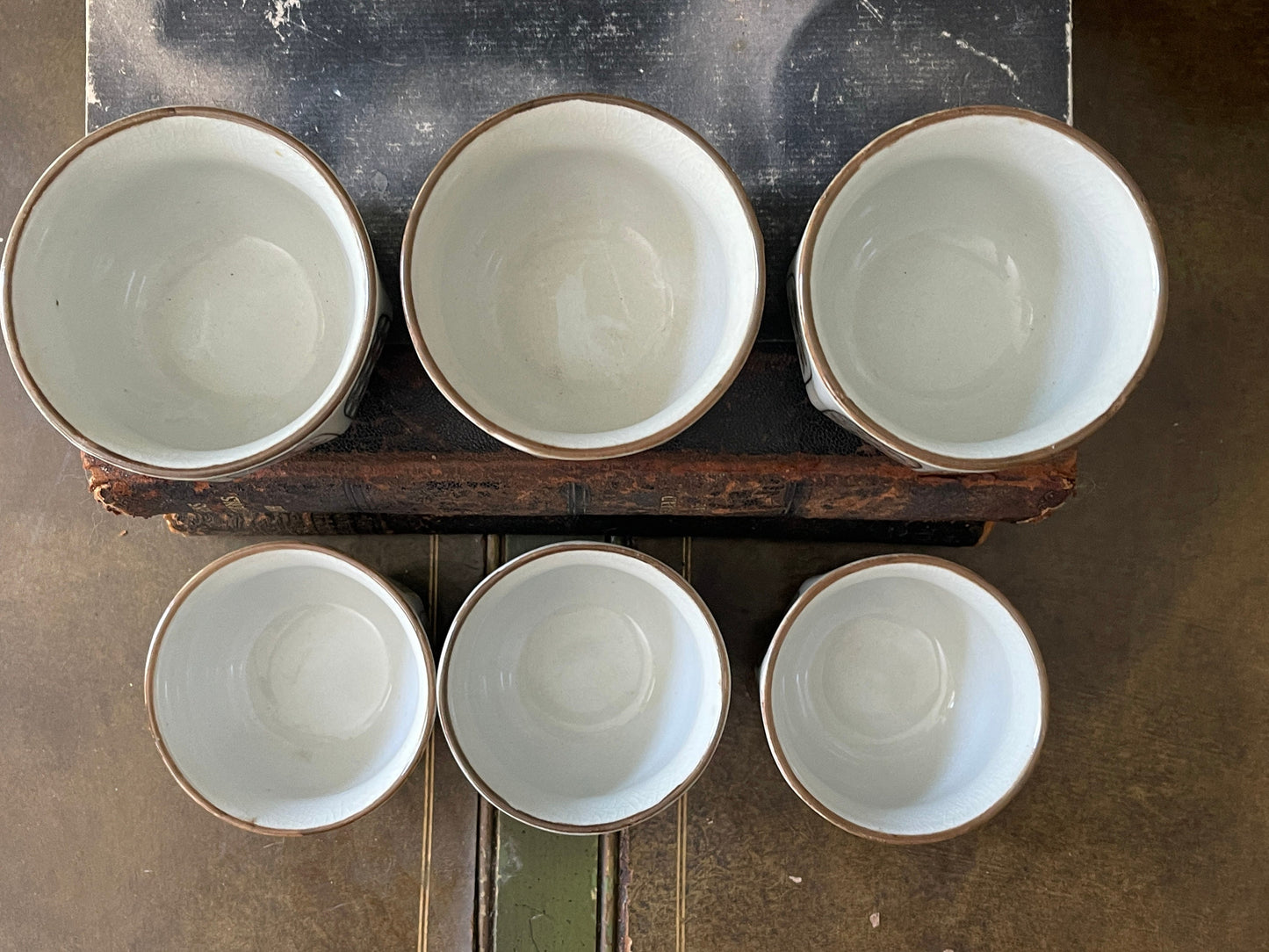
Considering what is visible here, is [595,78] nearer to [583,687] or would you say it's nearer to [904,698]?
[583,687]

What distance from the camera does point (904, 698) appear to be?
1.03m

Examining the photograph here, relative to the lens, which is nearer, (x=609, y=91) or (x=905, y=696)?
(x=609, y=91)

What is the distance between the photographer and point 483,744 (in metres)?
0.95

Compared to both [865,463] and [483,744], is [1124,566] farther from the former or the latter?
[483,744]

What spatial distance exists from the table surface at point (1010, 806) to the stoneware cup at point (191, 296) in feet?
1.06

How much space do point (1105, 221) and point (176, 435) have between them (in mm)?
942

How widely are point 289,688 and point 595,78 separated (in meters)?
0.83

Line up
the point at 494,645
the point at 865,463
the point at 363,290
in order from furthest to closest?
the point at 494,645 < the point at 865,463 < the point at 363,290

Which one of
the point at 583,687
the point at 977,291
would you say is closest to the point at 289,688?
the point at 583,687

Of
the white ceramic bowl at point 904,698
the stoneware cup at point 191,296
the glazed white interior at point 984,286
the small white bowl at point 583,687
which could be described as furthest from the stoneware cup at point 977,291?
the stoneware cup at point 191,296

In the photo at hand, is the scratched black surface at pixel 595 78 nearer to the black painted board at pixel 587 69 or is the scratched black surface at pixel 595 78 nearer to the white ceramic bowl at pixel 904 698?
the black painted board at pixel 587 69

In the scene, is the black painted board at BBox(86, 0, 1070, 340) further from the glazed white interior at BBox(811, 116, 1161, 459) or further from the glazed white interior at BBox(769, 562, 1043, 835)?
the glazed white interior at BBox(769, 562, 1043, 835)

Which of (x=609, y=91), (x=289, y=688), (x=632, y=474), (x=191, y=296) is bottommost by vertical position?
(x=289, y=688)

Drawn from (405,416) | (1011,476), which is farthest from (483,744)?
(1011,476)
